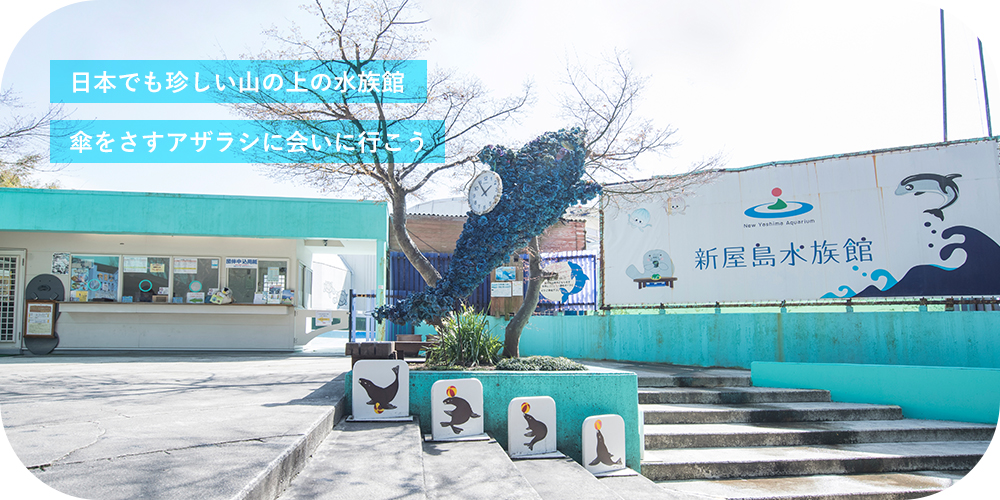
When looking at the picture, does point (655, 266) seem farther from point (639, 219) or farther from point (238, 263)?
point (238, 263)

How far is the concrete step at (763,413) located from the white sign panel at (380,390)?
10.1 feet

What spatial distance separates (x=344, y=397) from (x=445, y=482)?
7.25 ft

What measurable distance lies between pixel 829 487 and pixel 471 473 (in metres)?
3.64

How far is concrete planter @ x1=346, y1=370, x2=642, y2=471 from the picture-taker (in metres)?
6.02

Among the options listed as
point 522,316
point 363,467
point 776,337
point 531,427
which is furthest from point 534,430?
point 776,337

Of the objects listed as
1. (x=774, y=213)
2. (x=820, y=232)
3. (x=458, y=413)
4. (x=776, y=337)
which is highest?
(x=774, y=213)

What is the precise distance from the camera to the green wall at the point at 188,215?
12023 millimetres

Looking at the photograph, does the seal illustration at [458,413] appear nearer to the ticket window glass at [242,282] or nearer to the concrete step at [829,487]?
the concrete step at [829,487]

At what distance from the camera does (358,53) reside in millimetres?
9375

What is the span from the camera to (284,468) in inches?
132

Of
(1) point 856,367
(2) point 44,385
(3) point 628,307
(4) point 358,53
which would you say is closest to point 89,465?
(2) point 44,385

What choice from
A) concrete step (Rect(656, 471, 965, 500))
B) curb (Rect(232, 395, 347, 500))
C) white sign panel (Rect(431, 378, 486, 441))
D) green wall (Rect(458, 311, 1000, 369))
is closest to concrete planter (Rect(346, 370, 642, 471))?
white sign panel (Rect(431, 378, 486, 441))

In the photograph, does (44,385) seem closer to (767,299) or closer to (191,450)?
(191,450)

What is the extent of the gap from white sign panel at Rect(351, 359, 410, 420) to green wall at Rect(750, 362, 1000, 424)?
6.17m
